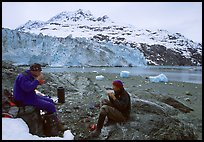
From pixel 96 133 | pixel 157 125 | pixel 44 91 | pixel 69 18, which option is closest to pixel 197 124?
pixel 157 125

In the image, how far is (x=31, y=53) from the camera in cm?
4566

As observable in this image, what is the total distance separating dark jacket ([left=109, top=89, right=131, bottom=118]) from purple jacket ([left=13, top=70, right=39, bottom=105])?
1563 millimetres

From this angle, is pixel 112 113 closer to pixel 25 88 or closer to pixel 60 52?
pixel 25 88

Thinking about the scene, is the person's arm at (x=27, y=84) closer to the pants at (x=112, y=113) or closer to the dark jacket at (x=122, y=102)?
the pants at (x=112, y=113)

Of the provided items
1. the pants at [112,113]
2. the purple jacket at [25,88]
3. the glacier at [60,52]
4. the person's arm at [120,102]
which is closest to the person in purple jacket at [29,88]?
the purple jacket at [25,88]

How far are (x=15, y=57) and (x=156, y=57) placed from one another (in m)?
47.5

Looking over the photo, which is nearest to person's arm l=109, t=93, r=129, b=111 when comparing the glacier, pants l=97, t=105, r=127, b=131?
pants l=97, t=105, r=127, b=131

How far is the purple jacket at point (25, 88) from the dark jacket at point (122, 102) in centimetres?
156

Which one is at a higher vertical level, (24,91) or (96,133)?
(24,91)

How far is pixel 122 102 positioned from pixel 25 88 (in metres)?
1.86

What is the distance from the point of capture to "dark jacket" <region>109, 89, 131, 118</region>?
513 centimetres

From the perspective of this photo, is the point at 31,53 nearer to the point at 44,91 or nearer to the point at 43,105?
the point at 44,91

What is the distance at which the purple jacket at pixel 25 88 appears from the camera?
4598 mm

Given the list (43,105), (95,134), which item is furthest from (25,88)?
(95,134)
